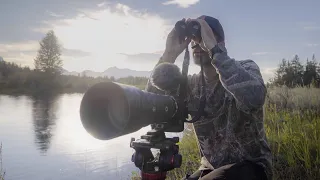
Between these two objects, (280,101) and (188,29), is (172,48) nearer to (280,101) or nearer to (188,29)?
(188,29)

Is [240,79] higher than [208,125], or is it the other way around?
[240,79]

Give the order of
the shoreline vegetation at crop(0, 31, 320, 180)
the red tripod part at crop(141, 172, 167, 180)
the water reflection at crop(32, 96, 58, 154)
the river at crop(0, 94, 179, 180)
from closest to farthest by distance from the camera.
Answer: the red tripod part at crop(141, 172, 167, 180) → the shoreline vegetation at crop(0, 31, 320, 180) → the river at crop(0, 94, 179, 180) → the water reflection at crop(32, 96, 58, 154)

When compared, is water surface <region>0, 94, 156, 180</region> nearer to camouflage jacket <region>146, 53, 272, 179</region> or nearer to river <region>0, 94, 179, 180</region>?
river <region>0, 94, 179, 180</region>

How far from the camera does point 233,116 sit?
87.8 inches

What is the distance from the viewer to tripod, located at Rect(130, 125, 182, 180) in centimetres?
170

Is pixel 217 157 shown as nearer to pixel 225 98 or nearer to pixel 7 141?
pixel 225 98

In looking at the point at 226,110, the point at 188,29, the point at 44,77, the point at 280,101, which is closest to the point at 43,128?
the point at 280,101

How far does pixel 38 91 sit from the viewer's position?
1522 inches

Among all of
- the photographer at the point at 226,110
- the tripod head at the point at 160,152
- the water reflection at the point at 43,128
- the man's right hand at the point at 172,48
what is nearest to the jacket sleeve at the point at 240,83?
the photographer at the point at 226,110

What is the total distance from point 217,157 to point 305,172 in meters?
1.96

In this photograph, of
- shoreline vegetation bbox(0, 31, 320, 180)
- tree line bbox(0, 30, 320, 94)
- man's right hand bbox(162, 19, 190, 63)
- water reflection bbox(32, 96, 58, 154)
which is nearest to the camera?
man's right hand bbox(162, 19, 190, 63)

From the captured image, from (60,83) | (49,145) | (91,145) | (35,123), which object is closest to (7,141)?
(49,145)

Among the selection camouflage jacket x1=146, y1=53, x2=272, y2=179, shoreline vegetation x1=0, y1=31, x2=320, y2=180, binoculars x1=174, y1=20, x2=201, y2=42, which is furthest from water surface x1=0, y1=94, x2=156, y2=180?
binoculars x1=174, y1=20, x2=201, y2=42

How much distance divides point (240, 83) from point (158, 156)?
65cm
